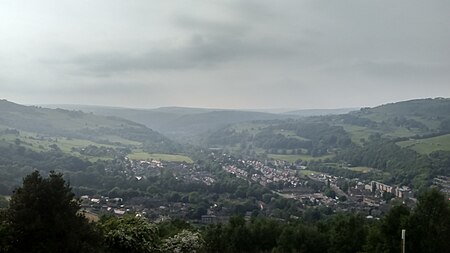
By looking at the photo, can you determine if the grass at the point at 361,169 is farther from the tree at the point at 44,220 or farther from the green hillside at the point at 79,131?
the tree at the point at 44,220

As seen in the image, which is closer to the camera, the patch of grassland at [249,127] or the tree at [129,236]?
the tree at [129,236]

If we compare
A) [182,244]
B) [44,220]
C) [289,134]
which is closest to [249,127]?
[289,134]

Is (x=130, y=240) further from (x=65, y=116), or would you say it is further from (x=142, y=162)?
(x=65, y=116)

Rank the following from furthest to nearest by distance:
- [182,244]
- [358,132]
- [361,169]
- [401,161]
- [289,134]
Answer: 1. [289,134]
2. [358,132]
3. [361,169]
4. [401,161]
5. [182,244]

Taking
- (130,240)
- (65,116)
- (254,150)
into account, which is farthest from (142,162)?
(65,116)

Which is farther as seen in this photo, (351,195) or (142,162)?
(142,162)

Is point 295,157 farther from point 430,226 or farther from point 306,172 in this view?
point 430,226

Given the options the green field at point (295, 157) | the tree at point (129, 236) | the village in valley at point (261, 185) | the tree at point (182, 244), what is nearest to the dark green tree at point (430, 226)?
the tree at point (182, 244)
